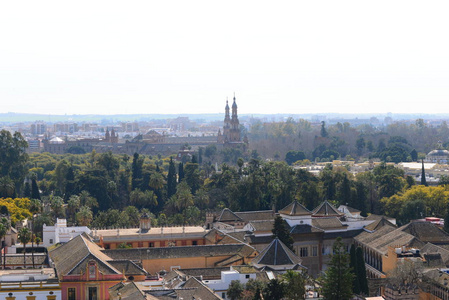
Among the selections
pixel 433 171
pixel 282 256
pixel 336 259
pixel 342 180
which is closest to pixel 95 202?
pixel 342 180

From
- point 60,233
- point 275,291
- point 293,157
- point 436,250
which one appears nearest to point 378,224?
point 436,250

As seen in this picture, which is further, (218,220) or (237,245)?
(218,220)

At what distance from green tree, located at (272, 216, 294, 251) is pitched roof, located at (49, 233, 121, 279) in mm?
12378

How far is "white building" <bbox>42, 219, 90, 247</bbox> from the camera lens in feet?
194

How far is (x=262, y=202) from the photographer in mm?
78625

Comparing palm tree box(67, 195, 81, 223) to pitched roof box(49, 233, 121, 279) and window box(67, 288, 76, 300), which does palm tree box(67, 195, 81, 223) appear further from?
window box(67, 288, 76, 300)

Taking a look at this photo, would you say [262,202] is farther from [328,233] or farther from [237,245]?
[237,245]

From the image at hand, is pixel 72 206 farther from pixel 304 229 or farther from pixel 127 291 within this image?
pixel 127 291

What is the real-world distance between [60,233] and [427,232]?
85.4 ft

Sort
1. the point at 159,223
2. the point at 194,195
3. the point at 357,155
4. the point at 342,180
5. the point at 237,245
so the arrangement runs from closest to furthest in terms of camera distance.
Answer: the point at 237,245, the point at 159,223, the point at 342,180, the point at 194,195, the point at 357,155

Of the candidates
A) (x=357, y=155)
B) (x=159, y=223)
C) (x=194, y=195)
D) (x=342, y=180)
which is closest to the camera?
(x=159, y=223)

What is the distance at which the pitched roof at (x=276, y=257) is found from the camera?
50.8 meters

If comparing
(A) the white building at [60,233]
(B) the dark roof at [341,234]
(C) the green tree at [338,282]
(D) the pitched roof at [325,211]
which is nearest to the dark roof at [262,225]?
(B) the dark roof at [341,234]

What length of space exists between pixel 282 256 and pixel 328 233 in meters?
13.5
